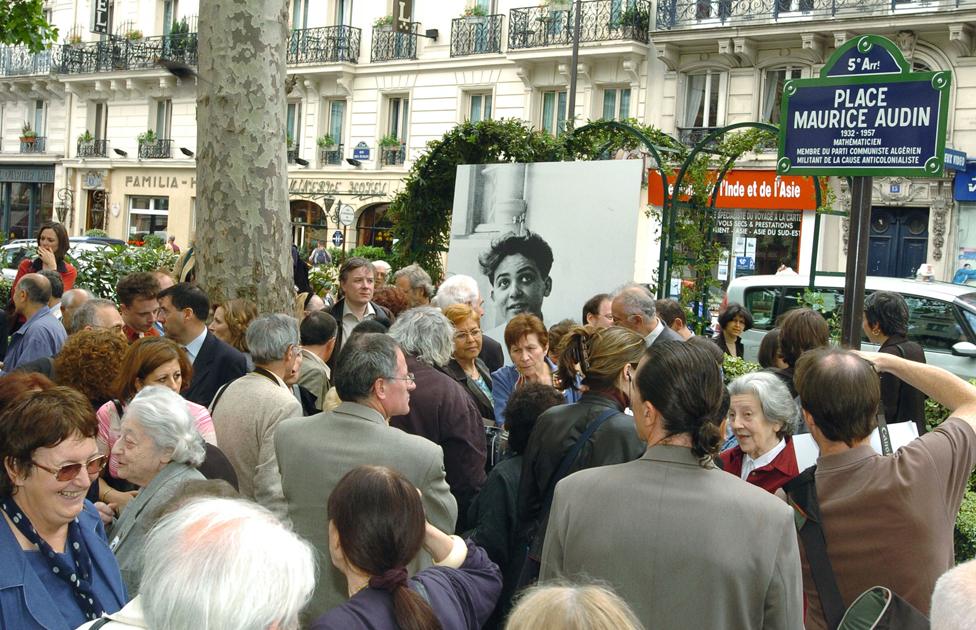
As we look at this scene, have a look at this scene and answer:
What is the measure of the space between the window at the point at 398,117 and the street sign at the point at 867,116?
25570mm

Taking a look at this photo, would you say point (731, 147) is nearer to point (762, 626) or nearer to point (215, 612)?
point (762, 626)

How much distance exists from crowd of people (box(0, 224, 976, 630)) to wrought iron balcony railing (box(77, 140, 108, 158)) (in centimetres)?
3496

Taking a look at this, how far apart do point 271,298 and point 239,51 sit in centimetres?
185

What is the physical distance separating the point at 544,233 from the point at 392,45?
22873mm

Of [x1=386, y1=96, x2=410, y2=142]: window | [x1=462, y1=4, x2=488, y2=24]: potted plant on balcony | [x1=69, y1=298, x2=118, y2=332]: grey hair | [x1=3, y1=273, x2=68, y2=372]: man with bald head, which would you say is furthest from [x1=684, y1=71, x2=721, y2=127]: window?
[x1=69, y1=298, x2=118, y2=332]: grey hair

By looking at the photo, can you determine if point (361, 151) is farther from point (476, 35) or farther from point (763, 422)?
point (763, 422)

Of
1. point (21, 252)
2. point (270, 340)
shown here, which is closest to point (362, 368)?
point (270, 340)

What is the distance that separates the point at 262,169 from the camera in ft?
25.7

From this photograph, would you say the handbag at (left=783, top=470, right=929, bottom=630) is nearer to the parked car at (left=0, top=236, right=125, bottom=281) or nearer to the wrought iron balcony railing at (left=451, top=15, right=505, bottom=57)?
the parked car at (left=0, top=236, right=125, bottom=281)

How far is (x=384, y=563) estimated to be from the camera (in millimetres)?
2605

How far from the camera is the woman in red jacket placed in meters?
8.44

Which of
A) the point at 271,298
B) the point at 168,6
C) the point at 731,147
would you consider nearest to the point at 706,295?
the point at 731,147

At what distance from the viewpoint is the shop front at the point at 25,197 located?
38438 millimetres

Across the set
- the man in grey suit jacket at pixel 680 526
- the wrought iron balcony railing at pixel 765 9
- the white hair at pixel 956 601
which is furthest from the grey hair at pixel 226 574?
the wrought iron balcony railing at pixel 765 9
